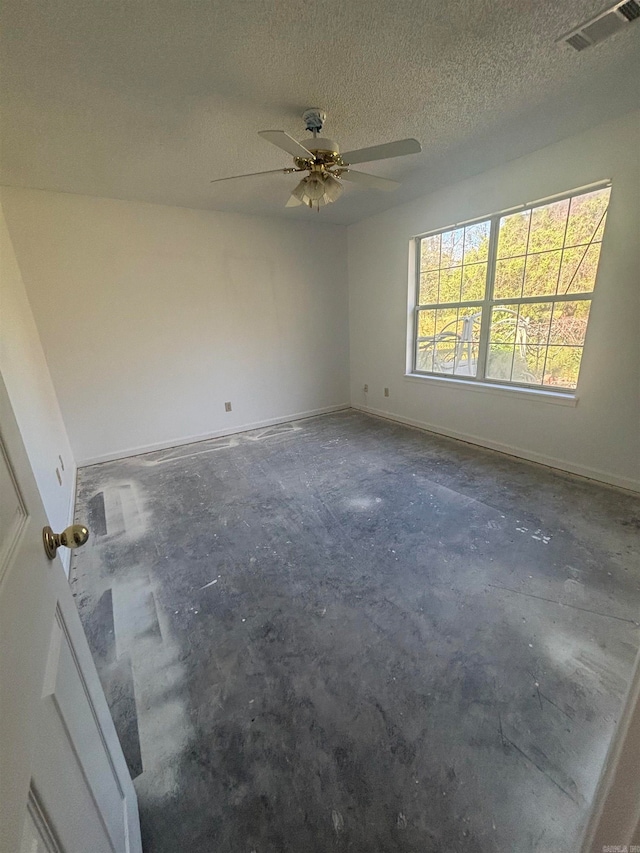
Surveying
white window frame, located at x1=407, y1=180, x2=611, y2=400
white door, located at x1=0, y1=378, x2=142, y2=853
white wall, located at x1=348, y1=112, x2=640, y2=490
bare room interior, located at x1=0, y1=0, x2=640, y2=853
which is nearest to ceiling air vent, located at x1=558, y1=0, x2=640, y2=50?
bare room interior, located at x1=0, y1=0, x2=640, y2=853

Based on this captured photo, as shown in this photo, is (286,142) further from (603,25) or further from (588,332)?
(588,332)

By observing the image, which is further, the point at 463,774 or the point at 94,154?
the point at 94,154

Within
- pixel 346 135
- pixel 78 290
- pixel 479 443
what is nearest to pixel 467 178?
pixel 346 135

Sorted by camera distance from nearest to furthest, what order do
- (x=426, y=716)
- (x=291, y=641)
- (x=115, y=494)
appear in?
(x=426, y=716), (x=291, y=641), (x=115, y=494)

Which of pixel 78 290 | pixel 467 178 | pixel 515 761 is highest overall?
pixel 467 178

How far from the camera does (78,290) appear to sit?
325 centimetres

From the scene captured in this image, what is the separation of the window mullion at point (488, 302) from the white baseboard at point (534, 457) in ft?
2.21

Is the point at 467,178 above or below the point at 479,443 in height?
above

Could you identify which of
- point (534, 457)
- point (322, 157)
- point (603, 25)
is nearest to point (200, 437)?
point (322, 157)

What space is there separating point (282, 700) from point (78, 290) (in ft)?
12.1

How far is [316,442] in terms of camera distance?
12.9ft

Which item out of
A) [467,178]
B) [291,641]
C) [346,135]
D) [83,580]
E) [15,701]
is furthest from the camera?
[467,178]

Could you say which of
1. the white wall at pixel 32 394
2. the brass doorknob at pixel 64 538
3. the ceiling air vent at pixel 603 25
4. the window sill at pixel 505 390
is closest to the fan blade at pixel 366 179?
the ceiling air vent at pixel 603 25

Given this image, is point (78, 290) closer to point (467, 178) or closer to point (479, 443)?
point (467, 178)
